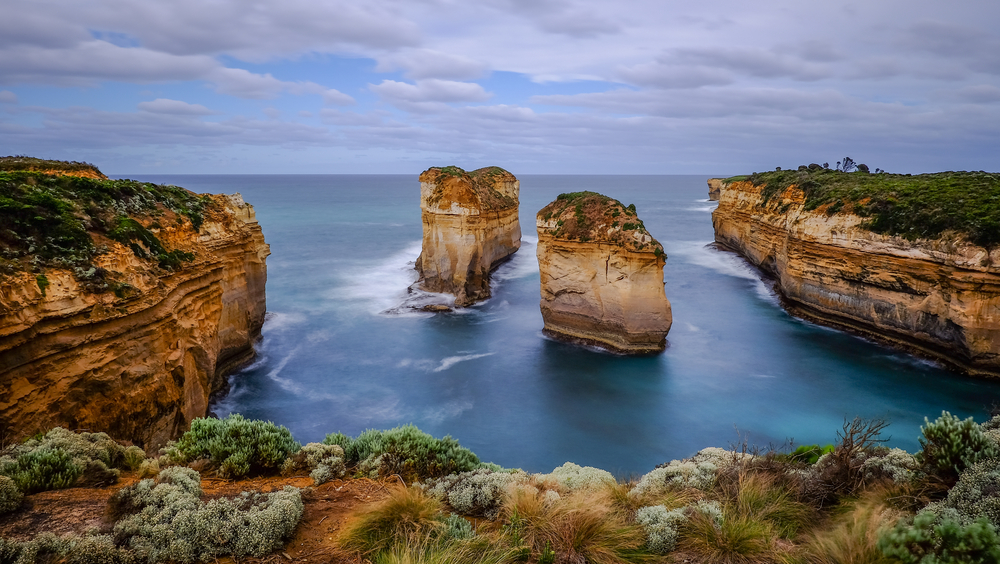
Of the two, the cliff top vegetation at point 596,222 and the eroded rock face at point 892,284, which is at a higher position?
the cliff top vegetation at point 596,222

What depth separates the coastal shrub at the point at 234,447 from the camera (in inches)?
237

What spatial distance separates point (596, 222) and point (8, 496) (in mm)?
17399

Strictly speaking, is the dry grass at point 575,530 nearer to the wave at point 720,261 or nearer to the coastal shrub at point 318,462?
the coastal shrub at point 318,462

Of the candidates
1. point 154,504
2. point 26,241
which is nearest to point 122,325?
point 26,241

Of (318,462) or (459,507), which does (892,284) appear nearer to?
(459,507)

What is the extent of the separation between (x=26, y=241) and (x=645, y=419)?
14660mm

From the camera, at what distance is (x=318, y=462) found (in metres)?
6.34

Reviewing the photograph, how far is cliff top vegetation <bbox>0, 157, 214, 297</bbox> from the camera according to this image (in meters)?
7.67

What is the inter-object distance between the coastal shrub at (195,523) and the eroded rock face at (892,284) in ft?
66.5

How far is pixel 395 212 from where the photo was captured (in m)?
72.0

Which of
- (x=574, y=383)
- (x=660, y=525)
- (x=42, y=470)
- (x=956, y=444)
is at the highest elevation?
(x=956, y=444)

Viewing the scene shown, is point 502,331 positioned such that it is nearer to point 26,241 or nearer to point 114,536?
point 26,241

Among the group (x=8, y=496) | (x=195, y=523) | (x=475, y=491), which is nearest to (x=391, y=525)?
(x=475, y=491)

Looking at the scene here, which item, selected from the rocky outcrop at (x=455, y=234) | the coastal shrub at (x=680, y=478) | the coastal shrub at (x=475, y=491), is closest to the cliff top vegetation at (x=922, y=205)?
the rocky outcrop at (x=455, y=234)
